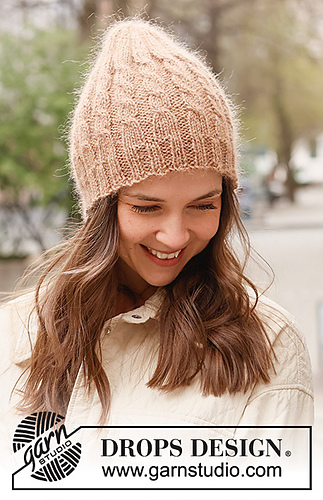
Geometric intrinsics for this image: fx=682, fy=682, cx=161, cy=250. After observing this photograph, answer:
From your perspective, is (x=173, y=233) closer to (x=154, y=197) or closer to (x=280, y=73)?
(x=154, y=197)

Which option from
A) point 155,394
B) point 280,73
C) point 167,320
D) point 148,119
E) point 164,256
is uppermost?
point 280,73

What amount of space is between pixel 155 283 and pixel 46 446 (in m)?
0.37

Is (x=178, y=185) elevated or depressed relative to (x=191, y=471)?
elevated

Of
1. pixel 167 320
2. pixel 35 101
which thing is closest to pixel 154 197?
pixel 167 320

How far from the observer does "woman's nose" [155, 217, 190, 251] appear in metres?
1.22

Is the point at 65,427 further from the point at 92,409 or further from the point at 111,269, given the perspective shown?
the point at 111,269

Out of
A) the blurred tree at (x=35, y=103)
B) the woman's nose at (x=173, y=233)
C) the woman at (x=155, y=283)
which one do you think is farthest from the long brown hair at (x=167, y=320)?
the blurred tree at (x=35, y=103)

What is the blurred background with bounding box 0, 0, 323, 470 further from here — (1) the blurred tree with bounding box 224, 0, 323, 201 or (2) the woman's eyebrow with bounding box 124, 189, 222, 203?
(2) the woman's eyebrow with bounding box 124, 189, 222, 203

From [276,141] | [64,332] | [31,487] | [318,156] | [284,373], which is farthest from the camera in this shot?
[276,141]

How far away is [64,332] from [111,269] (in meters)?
0.17

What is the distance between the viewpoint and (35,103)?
18.2 feet

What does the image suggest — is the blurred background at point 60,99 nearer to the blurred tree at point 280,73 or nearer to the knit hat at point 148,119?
the blurred tree at point 280,73

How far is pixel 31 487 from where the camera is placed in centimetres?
115

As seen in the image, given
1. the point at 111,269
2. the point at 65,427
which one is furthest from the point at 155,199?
the point at 65,427
